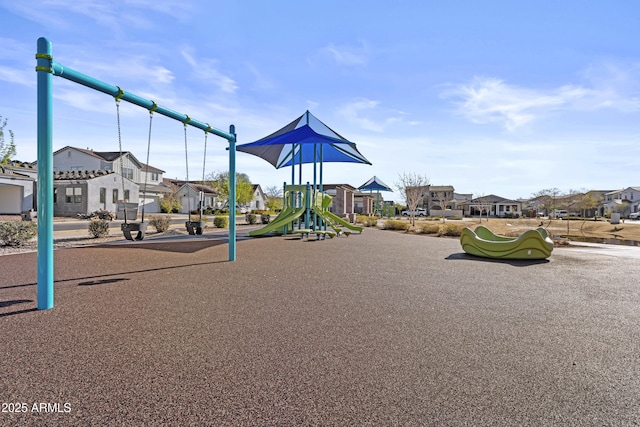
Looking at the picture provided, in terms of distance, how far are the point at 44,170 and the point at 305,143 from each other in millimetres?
10257

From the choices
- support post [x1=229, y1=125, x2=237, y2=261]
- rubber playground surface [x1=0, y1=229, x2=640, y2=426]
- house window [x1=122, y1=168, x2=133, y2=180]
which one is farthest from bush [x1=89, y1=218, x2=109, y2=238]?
house window [x1=122, y1=168, x2=133, y2=180]

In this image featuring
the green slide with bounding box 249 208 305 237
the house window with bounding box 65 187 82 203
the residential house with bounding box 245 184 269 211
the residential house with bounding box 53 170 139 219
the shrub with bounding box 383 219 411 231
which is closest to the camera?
the green slide with bounding box 249 208 305 237

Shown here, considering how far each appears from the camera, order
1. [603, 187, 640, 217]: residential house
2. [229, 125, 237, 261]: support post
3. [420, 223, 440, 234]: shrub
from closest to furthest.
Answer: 1. [229, 125, 237, 261]: support post
2. [420, 223, 440, 234]: shrub
3. [603, 187, 640, 217]: residential house

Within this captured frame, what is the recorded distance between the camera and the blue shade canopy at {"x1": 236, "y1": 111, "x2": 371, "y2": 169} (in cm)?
1169

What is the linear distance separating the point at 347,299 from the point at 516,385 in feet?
7.78

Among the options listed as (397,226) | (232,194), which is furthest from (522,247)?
(397,226)

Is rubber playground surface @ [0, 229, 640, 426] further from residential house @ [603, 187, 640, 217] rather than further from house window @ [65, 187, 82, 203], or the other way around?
residential house @ [603, 187, 640, 217]

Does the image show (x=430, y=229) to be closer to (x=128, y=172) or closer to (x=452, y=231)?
(x=452, y=231)

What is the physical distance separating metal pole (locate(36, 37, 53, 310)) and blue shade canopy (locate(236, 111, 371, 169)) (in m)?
8.03

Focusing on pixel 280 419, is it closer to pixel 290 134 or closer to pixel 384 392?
pixel 384 392

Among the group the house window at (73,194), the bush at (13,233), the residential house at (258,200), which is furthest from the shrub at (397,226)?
the residential house at (258,200)

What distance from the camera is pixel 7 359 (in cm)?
270

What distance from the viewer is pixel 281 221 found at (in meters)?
12.6

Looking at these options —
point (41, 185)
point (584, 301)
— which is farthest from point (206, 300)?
point (584, 301)
